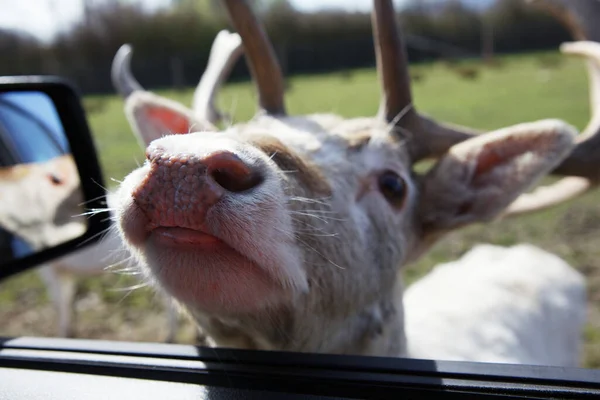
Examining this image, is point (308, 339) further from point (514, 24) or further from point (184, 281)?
point (514, 24)

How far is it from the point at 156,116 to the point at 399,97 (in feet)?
4.34

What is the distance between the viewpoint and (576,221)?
7.70 meters

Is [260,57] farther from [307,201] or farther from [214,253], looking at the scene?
[214,253]

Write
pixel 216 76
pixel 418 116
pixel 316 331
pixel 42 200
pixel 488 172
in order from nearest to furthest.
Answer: pixel 316 331 → pixel 488 172 → pixel 418 116 → pixel 42 200 → pixel 216 76

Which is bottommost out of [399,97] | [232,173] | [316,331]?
[316,331]

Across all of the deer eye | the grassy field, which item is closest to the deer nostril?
the grassy field

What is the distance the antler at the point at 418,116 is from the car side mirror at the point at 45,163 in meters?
1.42

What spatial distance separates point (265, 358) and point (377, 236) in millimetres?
1041

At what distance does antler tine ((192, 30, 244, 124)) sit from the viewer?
3.31m

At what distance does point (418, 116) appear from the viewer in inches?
107

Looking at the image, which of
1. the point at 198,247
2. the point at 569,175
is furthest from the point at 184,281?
the point at 569,175

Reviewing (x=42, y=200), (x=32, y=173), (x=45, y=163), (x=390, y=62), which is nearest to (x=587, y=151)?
(x=390, y=62)

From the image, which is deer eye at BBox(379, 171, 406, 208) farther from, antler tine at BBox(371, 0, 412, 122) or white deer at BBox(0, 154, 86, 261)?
white deer at BBox(0, 154, 86, 261)

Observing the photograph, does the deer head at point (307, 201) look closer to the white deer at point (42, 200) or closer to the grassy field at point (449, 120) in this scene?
the grassy field at point (449, 120)
